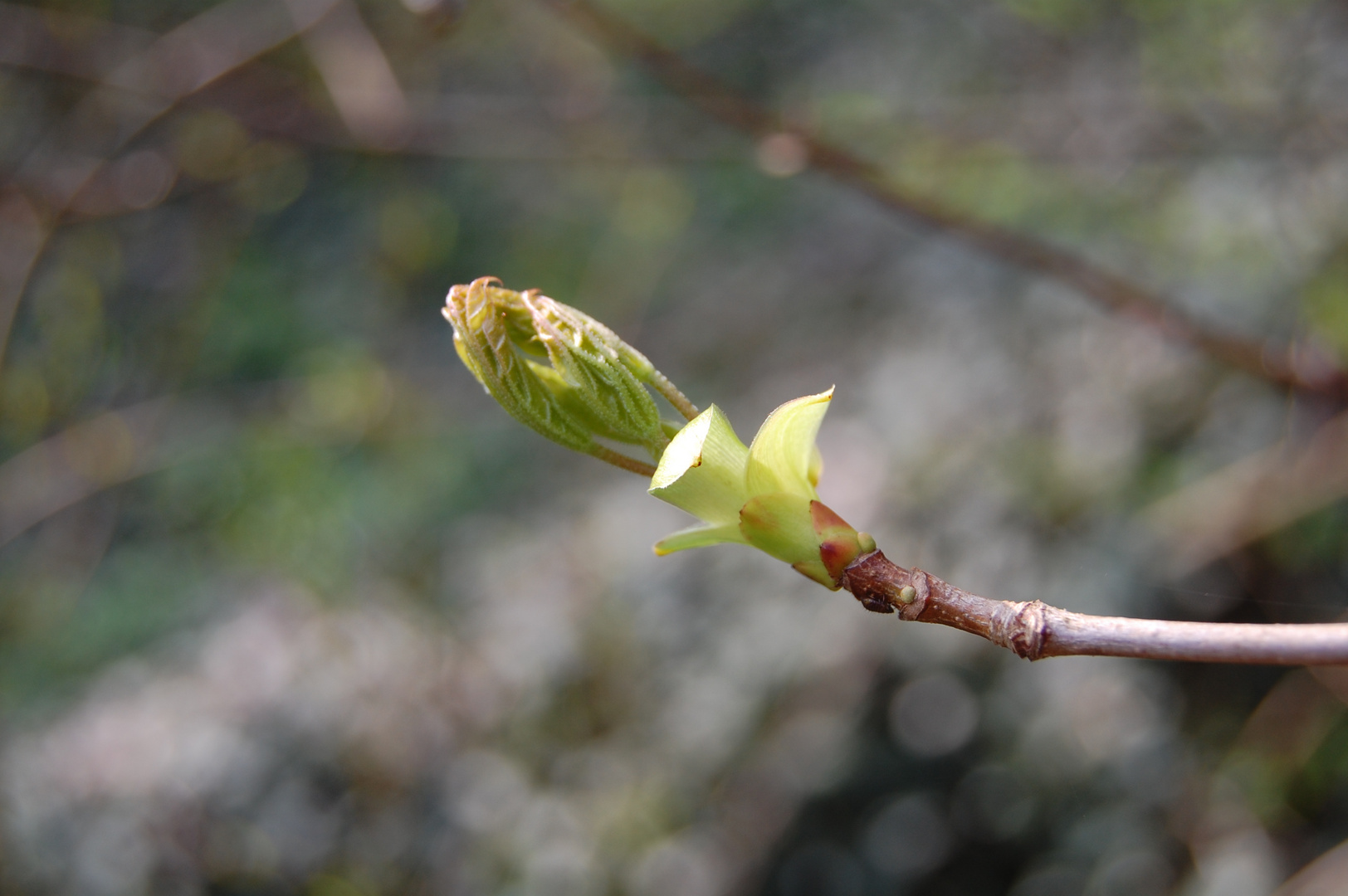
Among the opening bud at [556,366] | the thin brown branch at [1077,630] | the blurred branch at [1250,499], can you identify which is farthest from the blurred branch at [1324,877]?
the opening bud at [556,366]

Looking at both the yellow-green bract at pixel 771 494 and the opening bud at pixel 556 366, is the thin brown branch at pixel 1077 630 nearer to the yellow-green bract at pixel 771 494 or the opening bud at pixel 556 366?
the yellow-green bract at pixel 771 494

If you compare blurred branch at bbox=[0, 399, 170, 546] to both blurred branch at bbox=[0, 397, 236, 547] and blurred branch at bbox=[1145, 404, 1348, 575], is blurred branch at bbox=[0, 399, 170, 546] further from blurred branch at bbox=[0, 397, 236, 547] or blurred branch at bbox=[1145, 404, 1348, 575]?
blurred branch at bbox=[1145, 404, 1348, 575]

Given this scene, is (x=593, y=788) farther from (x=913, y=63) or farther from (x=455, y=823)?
(x=913, y=63)

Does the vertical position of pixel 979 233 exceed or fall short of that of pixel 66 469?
it falls short

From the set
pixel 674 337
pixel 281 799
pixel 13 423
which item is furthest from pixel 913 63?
pixel 13 423

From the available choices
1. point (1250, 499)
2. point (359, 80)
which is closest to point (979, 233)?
point (1250, 499)

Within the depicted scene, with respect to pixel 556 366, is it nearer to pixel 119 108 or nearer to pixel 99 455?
pixel 99 455
